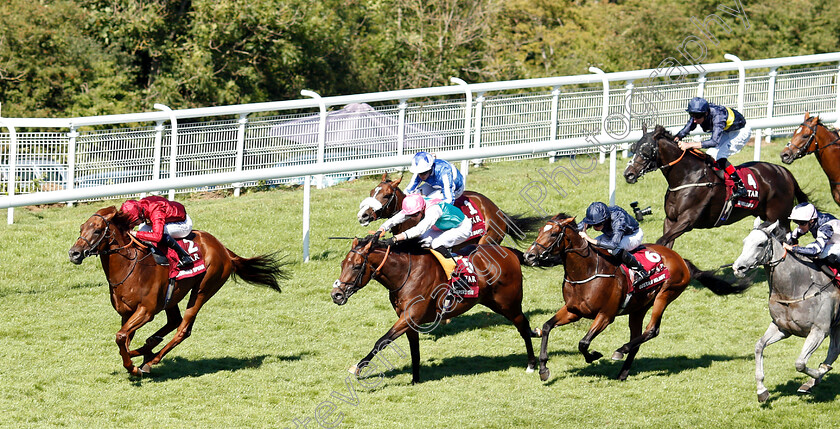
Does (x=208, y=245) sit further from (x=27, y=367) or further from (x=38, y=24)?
(x=38, y=24)

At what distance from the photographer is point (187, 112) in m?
11.6

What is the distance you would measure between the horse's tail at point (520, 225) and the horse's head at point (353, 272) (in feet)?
7.30

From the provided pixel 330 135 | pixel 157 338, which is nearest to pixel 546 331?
pixel 157 338

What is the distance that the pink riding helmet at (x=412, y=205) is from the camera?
8.98m

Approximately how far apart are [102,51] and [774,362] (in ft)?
43.0

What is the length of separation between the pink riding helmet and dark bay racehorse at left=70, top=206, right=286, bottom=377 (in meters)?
1.58

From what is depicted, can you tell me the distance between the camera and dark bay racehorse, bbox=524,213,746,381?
836cm

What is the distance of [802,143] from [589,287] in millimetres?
4126

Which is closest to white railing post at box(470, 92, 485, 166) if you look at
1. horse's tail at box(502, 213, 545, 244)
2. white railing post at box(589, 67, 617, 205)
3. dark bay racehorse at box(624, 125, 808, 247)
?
white railing post at box(589, 67, 617, 205)

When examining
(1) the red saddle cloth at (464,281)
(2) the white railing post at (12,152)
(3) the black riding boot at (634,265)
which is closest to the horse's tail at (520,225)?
(1) the red saddle cloth at (464,281)

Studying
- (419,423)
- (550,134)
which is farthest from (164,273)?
(550,134)

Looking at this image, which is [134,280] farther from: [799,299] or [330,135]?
[799,299]

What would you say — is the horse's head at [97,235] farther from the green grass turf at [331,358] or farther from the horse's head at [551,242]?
the horse's head at [551,242]

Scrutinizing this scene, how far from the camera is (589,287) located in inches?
337
